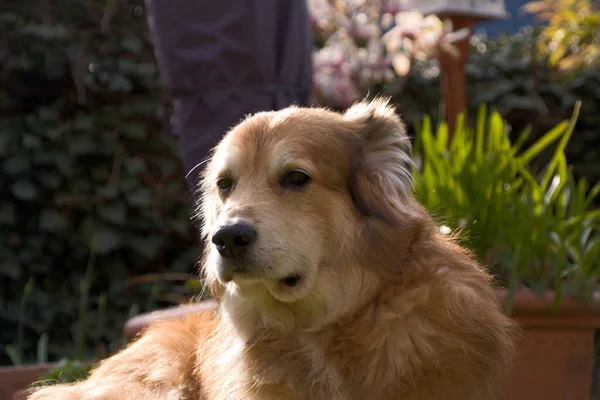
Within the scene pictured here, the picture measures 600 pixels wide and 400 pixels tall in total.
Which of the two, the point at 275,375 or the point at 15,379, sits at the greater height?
the point at 275,375

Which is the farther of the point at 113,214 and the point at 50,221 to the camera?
the point at 113,214

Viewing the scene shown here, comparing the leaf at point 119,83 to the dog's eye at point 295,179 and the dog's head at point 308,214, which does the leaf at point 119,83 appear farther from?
the dog's eye at point 295,179

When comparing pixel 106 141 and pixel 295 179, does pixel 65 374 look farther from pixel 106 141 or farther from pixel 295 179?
pixel 106 141

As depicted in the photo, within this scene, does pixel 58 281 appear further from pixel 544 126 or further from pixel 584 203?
pixel 544 126

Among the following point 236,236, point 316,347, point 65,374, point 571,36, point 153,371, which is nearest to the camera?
point 236,236

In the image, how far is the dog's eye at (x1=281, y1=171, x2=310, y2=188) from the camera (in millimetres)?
2392

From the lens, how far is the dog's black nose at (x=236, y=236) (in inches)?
87.0

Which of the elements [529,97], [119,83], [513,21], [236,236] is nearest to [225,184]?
[236,236]

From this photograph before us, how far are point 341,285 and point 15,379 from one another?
1987 mm

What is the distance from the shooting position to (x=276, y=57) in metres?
3.52

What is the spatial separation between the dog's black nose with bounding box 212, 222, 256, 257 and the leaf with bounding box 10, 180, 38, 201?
3.33 metres

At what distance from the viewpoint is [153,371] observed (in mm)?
2711

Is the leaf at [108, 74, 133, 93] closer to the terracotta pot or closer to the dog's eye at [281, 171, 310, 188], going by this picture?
the terracotta pot

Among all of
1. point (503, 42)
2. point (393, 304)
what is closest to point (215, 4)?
point (393, 304)
